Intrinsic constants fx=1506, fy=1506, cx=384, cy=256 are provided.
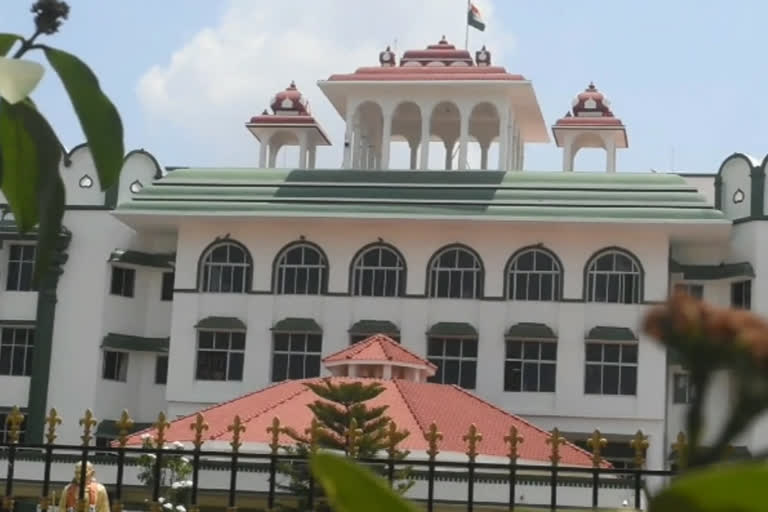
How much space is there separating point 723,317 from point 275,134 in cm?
3157

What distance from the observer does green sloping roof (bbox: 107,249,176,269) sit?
29.2 meters

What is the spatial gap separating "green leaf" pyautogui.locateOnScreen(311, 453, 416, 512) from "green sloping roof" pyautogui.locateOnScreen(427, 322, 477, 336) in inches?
1037

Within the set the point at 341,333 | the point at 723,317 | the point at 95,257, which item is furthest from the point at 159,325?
the point at 723,317

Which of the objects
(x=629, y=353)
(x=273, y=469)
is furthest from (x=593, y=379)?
(x=273, y=469)

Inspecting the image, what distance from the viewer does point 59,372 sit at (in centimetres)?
2881

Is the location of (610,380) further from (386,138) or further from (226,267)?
(226,267)

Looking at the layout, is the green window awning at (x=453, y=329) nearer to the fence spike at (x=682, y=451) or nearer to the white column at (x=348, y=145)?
the white column at (x=348, y=145)

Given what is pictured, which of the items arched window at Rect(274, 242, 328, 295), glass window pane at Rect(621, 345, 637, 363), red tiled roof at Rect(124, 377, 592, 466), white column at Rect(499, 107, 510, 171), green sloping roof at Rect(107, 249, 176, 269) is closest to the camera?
red tiled roof at Rect(124, 377, 592, 466)

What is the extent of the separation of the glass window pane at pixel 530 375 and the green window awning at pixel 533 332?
1.80ft

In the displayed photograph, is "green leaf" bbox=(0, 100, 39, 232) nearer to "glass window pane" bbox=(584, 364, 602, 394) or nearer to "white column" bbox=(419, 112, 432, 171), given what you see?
"glass window pane" bbox=(584, 364, 602, 394)

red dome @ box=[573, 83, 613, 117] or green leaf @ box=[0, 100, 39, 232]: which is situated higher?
red dome @ box=[573, 83, 613, 117]

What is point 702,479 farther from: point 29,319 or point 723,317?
point 29,319

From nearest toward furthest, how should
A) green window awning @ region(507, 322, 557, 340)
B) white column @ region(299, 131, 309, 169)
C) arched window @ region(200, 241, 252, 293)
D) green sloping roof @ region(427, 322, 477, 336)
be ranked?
1. green window awning @ region(507, 322, 557, 340)
2. green sloping roof @ region(427, 322, 477, 336)
3. arched window @ region(200, 241, 252, 293)
4. white column @ region(299, 131, 309, 169)

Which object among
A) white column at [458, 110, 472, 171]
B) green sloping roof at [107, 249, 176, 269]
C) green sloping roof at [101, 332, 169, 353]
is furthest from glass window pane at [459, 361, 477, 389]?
green sloping roof at [107, 249, 176, 269]
